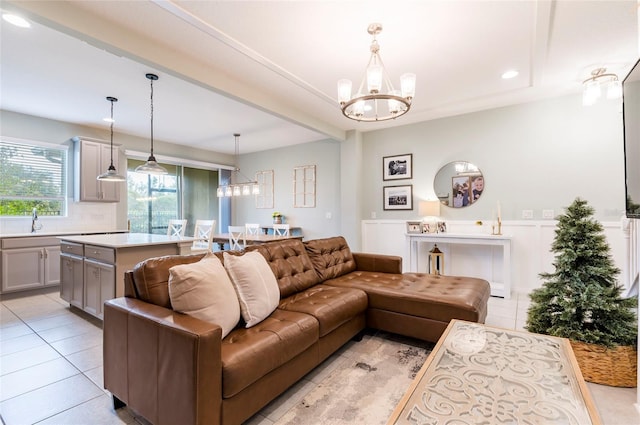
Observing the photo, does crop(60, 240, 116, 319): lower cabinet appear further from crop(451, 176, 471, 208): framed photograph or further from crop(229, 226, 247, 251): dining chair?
crop(451, 176, 471, 208): framed photograph

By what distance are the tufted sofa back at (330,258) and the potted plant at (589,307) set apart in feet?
5.89

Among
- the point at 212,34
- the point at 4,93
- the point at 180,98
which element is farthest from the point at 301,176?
the point at 4,93

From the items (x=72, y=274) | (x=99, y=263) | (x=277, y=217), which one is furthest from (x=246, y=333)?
(x=277, y=217)

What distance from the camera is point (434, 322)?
7.95ft

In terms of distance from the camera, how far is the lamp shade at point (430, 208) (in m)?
4.58

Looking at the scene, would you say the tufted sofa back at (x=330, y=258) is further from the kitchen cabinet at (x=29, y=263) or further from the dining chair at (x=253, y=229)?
the kitchen cabinet at (x=29, y=263)

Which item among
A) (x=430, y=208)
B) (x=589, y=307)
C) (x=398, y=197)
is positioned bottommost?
(x=589, y=307)

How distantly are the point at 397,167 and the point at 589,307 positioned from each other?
3472 mm

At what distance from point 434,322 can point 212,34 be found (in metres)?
3.05

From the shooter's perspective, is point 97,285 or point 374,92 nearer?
point 374,92

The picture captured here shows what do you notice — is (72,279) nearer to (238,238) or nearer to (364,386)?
(238,238)

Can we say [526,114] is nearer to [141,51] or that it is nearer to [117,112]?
[141,51]

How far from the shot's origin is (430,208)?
459 cm

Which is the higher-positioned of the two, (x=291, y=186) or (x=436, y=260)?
(x=291, y=186)
